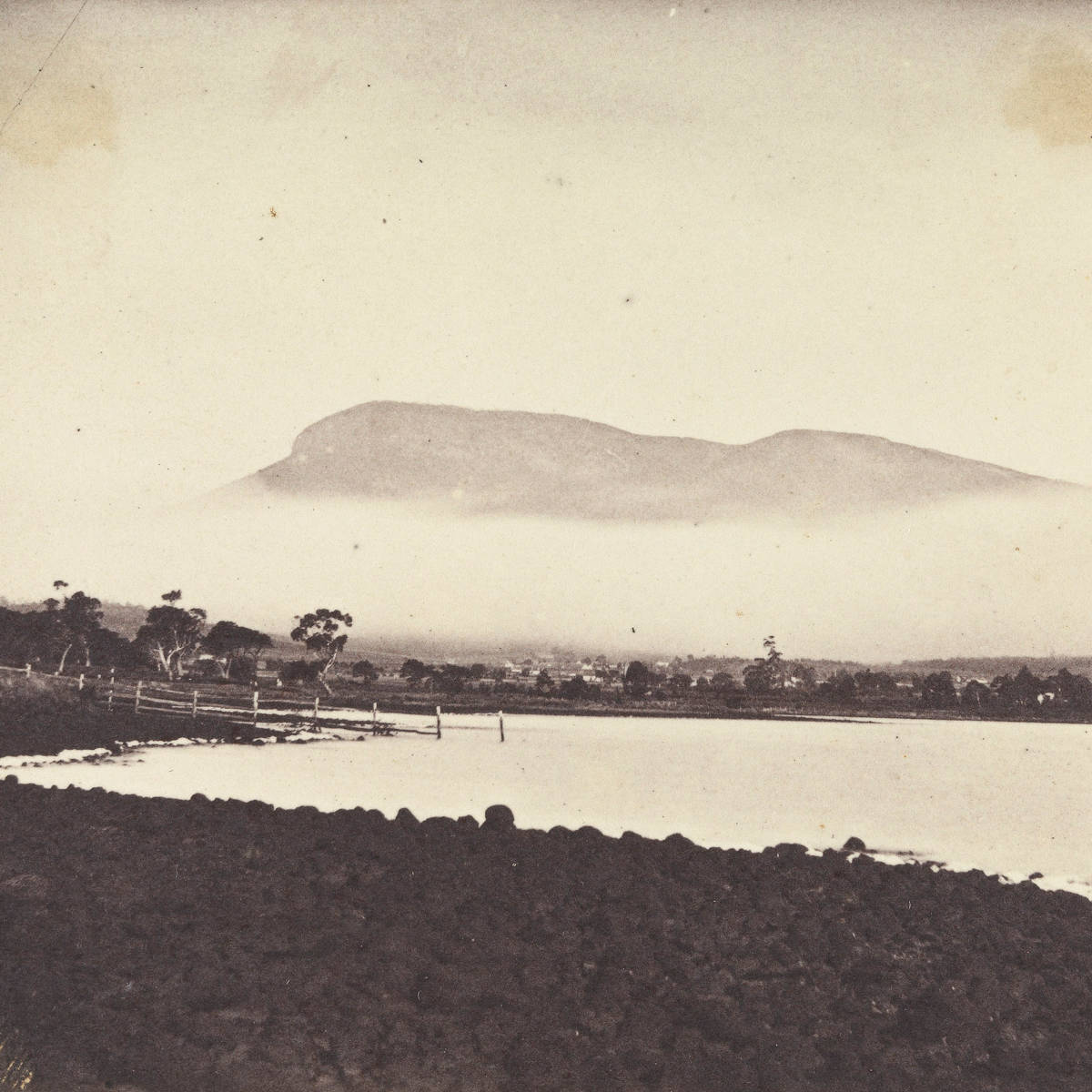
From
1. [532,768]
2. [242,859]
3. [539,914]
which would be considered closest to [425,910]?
[539,914]

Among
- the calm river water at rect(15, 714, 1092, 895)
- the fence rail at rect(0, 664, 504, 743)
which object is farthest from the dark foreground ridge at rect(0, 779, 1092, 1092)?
the fence rail at rect(0, 664, 504, 743)

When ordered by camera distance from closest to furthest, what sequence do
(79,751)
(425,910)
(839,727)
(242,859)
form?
(425,910) < (242,859) < (79,751) < (839,727)

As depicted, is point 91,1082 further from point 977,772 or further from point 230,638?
point 230,638

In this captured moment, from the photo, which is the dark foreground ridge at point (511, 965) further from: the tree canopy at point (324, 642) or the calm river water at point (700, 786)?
the tree canopy at point (324, 642)

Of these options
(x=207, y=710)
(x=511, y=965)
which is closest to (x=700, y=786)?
(x=511, y=965)

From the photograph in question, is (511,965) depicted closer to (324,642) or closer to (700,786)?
(700,786)

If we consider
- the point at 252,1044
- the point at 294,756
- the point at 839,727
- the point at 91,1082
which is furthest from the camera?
the point at 839,727

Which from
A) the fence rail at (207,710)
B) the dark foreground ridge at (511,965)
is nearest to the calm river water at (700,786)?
the fence rail at (207,710)

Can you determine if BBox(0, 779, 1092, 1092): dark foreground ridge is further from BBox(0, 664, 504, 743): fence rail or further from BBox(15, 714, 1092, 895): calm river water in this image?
BBox(0, 664, 504, 743): fence rail
